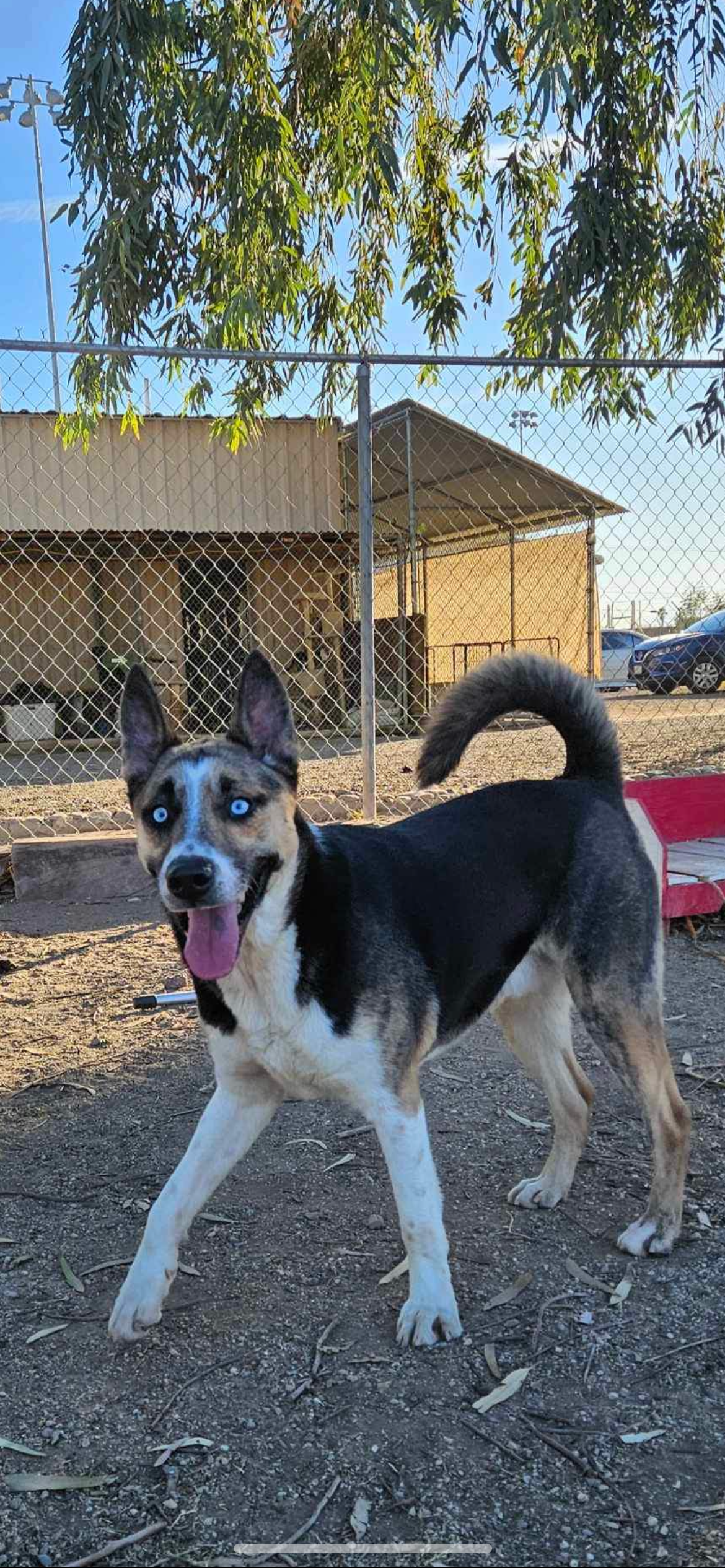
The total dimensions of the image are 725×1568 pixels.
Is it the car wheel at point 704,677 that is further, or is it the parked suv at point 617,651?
the parked suv at point 617,651

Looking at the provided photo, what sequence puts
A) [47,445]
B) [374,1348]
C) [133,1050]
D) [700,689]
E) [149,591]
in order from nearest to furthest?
[374,1348], [133,1050], [47,445], [149,591], [700,689]

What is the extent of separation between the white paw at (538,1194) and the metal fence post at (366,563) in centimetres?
331

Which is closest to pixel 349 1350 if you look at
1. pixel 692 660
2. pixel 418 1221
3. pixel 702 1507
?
pixel 418 1221

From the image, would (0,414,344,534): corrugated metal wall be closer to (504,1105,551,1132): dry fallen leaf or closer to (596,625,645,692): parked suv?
(596,625,645,692): parked suv

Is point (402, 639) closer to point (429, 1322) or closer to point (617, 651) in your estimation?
point (429, 1322)

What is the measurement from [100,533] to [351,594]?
164 inches

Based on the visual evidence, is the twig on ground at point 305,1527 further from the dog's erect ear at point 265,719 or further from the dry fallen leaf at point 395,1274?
the dog's erect ear at point 265,719

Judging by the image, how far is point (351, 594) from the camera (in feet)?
56.2

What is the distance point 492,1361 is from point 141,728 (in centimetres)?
156

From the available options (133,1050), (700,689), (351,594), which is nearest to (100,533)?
(351,594)

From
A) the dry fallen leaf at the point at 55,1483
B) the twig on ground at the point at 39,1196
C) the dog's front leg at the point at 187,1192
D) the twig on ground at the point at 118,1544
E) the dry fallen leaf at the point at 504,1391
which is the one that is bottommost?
the twig on ground at the point at 39,1196

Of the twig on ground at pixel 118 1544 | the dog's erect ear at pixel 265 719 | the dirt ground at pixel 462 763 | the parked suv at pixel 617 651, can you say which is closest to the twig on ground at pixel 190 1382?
the twig on ground at pixel 118 1544

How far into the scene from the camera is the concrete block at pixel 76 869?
5812mm

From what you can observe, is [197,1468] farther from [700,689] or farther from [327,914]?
[700,689]
